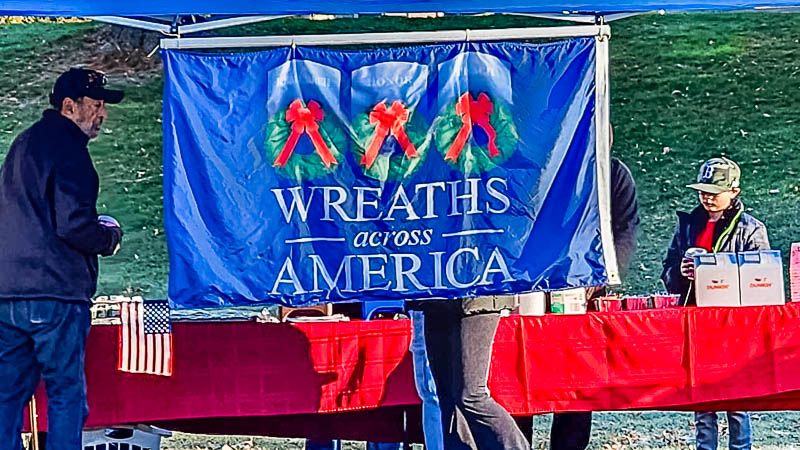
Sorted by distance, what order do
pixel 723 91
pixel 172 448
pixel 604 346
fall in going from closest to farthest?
pixel 604 346 < pixel 172 448 < pixel 723 91

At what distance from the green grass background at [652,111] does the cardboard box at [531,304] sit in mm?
8186

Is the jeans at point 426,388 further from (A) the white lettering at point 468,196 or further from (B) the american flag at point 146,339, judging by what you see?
(B) the american flag at point 146,339

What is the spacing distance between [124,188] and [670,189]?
580 centimetres

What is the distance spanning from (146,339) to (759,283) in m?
2.48

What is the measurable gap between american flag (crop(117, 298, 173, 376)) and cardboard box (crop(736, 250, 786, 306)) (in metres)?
2.32

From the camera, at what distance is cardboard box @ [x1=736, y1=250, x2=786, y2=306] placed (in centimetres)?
584

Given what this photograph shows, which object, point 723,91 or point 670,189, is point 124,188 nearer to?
point 670,189

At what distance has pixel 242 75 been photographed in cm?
528

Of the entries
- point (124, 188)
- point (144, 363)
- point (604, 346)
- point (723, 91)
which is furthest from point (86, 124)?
point (723, 91)

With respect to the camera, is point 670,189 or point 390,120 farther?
point 670,189

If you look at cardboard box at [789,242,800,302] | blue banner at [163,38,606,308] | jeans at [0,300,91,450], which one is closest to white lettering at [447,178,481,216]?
blue banner at [163,38,606,308]

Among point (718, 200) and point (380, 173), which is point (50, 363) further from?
point (718, 200)

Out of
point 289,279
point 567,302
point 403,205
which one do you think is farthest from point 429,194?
point 567,302

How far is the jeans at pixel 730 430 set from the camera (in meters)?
6.45
